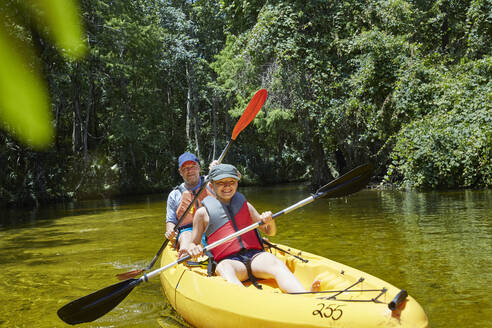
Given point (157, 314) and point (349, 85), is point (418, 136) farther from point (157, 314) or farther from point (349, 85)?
point (157, 314)

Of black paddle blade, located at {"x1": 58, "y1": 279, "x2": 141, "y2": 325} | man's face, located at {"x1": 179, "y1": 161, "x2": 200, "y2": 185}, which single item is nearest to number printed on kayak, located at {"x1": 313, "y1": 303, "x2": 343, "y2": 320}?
black paddle blade, located at {"x1": 58, "y1": 279, "x2": 141, "y2": 325}

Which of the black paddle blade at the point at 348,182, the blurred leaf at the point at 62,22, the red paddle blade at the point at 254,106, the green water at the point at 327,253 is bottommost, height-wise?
the green water at the point at 327,253

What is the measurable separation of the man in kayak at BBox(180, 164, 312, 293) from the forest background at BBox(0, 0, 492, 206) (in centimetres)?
669

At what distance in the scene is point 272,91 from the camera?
1355 centimetres

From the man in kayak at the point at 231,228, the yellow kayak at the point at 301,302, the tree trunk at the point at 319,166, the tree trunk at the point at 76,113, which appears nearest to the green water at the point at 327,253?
the yellow kayak at the point at 301,302

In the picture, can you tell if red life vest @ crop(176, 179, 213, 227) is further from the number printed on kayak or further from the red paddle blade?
the number printed on kayak

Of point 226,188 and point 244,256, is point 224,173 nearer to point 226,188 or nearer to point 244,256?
point 226,188

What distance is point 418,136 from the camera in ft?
34.0

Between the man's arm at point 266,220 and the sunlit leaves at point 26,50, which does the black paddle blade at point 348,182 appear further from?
the sunlit leaves at point 26,50

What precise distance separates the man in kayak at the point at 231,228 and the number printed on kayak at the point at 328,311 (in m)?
0.86

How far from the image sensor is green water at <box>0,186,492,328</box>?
148 inches

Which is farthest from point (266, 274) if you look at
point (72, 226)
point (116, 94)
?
point (116, 94)

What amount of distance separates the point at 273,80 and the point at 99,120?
40.1ft

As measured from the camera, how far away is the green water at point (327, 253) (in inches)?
148
